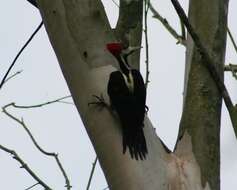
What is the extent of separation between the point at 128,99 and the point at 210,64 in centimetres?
33

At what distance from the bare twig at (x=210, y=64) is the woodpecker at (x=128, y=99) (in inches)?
9.2

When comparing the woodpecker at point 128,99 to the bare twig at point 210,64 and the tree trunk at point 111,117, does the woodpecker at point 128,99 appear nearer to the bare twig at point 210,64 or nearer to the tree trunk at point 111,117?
the tree trunk at point 111,117

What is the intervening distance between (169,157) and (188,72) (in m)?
0.43

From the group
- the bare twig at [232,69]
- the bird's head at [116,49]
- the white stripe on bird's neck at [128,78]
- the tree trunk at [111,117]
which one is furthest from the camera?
the bare twig at [232,69]

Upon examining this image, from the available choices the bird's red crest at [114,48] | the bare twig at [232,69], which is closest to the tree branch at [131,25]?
the bird's red crest at [114,48]

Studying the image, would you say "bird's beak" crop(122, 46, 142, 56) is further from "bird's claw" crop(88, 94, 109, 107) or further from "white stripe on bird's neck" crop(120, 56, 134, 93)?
"bird's claw" crop(88, 94, 109, 107)

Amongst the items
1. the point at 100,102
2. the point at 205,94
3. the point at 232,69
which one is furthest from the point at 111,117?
the point at 232,69

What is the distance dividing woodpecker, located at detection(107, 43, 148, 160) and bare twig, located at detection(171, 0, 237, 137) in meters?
0.23

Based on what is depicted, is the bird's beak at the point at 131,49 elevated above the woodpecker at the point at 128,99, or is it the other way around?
the bird's beak at the point at 131,49

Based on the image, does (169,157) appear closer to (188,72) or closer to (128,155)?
(128,155)

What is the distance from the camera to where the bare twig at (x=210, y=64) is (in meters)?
2.12

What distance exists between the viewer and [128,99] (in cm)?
231

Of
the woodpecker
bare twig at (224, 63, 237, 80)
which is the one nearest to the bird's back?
the woodpecker

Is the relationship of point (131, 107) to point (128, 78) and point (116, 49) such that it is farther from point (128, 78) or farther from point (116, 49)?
point (116, 49)
